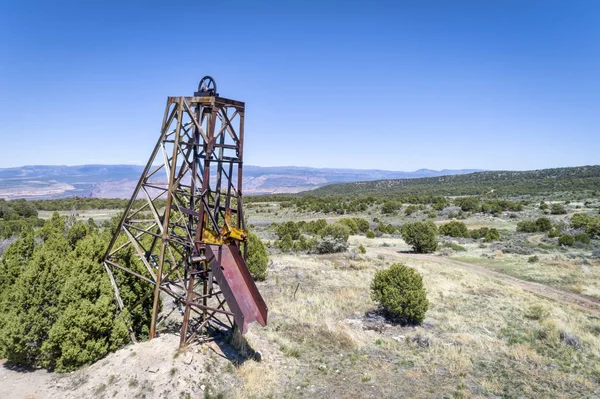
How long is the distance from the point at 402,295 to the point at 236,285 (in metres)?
8.73

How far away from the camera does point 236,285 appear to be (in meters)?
9.62

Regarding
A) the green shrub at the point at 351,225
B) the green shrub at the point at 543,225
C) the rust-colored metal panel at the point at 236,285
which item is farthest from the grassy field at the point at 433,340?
the green shrub at the point at 351,225

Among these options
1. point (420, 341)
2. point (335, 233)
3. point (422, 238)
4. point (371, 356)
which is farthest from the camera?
point (335, 233)

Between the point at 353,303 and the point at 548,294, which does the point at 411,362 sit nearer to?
the point at 353,303

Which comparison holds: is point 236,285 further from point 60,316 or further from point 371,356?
point 371,356

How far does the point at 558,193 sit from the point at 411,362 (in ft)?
295

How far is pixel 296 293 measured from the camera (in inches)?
746

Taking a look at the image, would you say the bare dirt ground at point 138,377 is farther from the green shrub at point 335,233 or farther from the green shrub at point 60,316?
the green shrub at point 335,233

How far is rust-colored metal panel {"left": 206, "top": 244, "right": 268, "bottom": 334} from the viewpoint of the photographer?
8.99m

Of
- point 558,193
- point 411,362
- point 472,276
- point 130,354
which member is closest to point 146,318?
point 130,354

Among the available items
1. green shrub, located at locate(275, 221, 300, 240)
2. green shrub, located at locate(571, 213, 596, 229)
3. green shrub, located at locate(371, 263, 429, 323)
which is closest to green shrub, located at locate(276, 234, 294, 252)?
green shrub, located at locate(275, 221, 300, 240)

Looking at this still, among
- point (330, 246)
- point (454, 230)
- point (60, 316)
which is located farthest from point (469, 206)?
point (60, 316)

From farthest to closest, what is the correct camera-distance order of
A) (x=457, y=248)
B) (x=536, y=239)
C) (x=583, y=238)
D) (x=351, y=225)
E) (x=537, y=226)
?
1. (x=351, y=225)
2. (x=537, y=226)
3. (x=536, y=239)
4. (x=583, y=238)
5. (x=457, y=248)

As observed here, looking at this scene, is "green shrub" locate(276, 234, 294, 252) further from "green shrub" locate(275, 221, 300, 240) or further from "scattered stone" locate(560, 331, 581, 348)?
"scattered stone" locate(560, 331, 581, 348)
